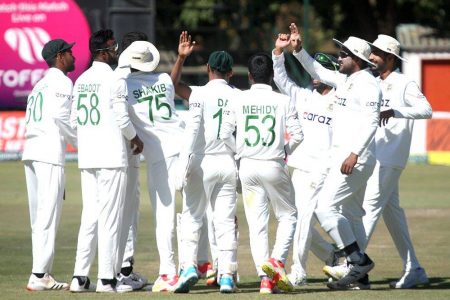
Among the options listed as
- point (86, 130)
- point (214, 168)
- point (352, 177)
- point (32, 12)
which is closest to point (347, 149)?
point (352, 177)

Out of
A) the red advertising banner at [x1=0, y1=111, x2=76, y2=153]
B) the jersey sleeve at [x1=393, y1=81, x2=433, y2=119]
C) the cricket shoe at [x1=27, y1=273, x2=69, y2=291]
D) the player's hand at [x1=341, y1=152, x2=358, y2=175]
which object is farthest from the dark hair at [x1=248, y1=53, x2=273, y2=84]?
the red advertising banner at [x1=0, y1=111, x2=76, y2=153]

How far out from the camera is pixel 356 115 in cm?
1162

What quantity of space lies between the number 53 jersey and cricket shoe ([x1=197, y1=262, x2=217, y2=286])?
1.35 meters

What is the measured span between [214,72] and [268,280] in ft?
6.64

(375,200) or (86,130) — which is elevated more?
(86,130)

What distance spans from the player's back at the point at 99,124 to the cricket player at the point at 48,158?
303mm

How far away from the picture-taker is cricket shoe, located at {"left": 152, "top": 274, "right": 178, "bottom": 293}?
453 inches

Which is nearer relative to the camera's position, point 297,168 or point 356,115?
point 356,115

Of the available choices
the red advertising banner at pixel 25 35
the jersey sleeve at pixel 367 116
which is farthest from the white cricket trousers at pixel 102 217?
the red advertising banner at pixel 25 35

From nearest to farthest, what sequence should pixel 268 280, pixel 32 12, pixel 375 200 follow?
pixel 268 280
pixel 375 200
pixel 32 12

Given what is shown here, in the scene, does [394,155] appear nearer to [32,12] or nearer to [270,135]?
[270,135]

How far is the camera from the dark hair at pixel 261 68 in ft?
37.8

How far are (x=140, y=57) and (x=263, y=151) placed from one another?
1.46 m

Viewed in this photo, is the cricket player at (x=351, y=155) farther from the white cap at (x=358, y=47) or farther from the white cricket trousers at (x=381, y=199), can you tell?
the white cricket trousers at (x=381, y=199)
